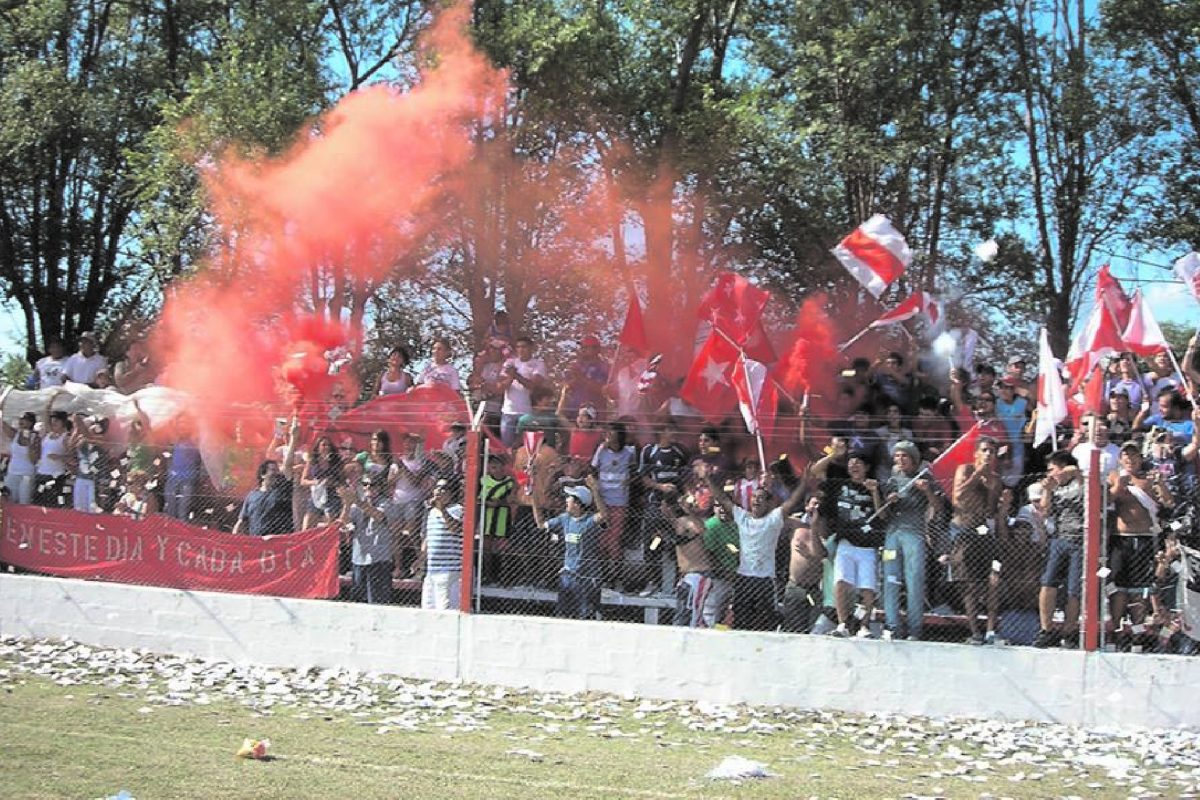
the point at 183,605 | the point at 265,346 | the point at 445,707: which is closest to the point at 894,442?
the point at 445,707

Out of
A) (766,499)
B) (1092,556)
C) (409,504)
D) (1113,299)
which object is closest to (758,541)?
(766,499)

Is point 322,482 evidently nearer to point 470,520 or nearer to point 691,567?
point 470,520

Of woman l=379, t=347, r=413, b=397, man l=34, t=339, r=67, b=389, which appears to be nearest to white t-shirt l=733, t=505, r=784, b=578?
woman l=379, t=347, r=413, b=397

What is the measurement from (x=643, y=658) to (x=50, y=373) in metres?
9.16

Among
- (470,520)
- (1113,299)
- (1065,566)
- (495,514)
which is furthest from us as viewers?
(1113,299)

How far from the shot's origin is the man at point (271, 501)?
12.3 m

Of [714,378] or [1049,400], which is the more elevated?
[714,378]

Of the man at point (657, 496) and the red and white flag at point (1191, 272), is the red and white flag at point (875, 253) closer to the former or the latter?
the red and white flag at point (1191, 272)

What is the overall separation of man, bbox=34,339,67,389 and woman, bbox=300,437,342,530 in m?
5.19

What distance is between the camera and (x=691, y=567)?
36.4ft

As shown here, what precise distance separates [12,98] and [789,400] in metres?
12.7

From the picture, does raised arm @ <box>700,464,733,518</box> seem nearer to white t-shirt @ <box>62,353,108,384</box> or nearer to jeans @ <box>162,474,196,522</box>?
jeans @ <box>162,474,196,522</box>

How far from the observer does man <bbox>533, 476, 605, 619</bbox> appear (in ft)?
36.9

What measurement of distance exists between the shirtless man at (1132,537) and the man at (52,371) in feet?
37.9
